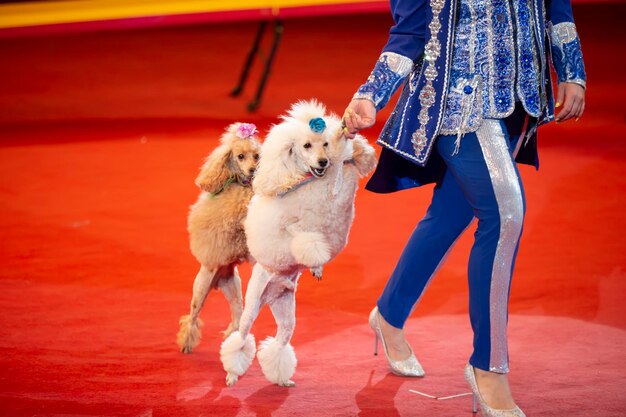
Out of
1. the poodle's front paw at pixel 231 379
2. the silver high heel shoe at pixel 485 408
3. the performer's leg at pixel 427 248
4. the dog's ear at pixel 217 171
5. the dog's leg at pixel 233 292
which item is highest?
the dog's ear at pixel 217 171

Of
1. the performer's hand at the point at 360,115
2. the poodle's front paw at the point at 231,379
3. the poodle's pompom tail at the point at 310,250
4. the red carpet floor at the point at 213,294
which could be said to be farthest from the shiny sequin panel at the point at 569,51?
the poodle's front paw at the point at 231,379

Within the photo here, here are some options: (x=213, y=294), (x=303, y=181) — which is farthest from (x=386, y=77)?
(x=213, y=294)

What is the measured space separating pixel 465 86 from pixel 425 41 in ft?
0.68

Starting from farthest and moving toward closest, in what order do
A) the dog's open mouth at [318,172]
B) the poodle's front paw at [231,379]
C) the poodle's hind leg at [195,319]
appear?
the poodle's hind leg at [195,319] < the poodle's front paw at [231,379] < the dog's open mouth at [318,172]

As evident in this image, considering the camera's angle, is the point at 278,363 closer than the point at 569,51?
No

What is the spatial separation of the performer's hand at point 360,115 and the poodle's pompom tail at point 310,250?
0.39 metres

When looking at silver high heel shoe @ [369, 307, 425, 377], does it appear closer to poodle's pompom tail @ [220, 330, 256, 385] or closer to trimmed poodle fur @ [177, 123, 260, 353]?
poodle's pompom tail @ [220, 330, 256, 385]

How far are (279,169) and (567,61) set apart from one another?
1067 mm

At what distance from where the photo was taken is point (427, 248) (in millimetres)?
3521

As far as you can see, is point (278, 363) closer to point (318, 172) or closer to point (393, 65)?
point (318, 172)

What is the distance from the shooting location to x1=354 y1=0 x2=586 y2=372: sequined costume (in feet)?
10.00

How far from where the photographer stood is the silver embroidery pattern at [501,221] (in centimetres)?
302

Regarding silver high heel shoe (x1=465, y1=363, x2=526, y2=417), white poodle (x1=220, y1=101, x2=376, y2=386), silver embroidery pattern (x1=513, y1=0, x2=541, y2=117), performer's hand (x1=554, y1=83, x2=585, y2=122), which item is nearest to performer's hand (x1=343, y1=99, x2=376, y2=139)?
white poodle (x1=220, y1=101, x2=376, y2=386)

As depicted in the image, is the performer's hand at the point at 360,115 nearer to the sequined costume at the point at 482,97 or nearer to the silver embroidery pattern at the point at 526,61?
the sequined costume at the point at 482,97
